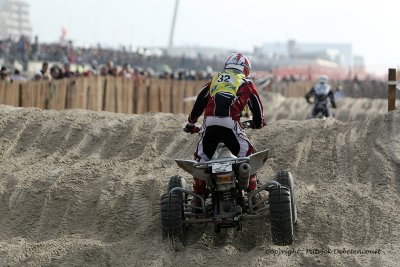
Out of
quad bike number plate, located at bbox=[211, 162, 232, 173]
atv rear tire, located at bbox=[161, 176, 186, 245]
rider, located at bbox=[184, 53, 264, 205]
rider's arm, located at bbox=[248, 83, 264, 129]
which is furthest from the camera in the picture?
rider's arm, located at bbox=[248, 83, 264, 129]

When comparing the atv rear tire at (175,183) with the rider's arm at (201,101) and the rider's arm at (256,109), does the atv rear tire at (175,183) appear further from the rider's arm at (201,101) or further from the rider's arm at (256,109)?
the rider's arm at (256,109)

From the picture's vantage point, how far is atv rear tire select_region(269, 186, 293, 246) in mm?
7082

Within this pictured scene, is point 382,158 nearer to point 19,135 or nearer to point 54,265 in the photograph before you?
point 54,265

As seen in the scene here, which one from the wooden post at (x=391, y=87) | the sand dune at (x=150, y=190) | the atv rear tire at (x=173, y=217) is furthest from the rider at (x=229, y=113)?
the wooden post at (x=391, y=87)

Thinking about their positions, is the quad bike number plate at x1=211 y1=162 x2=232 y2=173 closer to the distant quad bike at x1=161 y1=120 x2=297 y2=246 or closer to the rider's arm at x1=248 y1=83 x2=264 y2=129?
the distant quad bike at x1=161 y1=120 x2=297 y2=246

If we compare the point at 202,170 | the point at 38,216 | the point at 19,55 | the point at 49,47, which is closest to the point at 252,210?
the point at 202,170

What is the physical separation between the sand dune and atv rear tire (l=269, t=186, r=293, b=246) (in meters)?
0.14

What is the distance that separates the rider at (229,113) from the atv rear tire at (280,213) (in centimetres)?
58

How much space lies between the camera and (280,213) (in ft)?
23.2

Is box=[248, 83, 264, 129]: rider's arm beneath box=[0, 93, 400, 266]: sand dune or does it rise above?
above

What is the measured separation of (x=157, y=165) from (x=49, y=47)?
23158 mm

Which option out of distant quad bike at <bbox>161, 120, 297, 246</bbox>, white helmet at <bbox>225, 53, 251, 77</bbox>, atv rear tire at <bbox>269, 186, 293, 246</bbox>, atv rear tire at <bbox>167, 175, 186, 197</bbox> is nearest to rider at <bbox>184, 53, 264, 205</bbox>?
white helmet at <bbox>225, 53, 251, 77</bbox>

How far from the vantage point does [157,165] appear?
34.3 feet

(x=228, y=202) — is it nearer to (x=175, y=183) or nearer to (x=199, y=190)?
(x=199, y=190)
